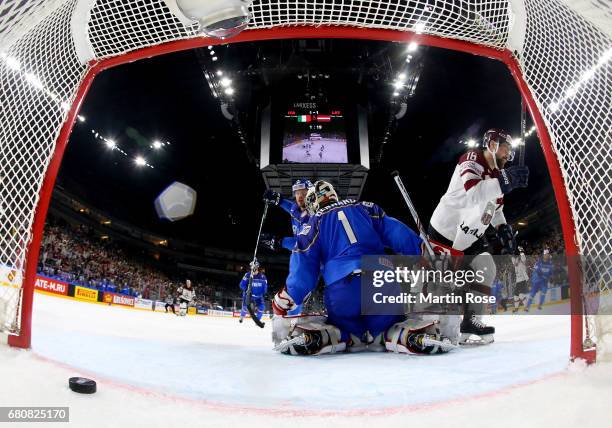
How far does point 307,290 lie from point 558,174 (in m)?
1.33

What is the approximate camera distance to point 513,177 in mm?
2393

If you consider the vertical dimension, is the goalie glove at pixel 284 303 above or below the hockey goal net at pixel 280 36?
below

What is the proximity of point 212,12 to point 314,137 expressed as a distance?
695 cm

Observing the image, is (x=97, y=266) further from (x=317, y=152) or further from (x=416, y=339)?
(x=416, y=339)

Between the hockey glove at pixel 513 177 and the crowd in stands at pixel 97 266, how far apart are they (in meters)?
8.19

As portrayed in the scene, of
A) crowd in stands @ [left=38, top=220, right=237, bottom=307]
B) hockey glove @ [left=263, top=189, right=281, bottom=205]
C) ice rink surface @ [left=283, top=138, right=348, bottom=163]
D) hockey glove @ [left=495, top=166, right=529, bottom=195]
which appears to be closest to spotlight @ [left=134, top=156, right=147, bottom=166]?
crowd in stands @ [left=38, top=220, right=237, bottom=307]

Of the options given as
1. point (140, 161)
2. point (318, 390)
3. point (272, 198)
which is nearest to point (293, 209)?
point (272, 198)

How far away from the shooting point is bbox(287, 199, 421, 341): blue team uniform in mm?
2256

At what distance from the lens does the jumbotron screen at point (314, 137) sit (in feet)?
25.5

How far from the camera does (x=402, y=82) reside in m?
8.73

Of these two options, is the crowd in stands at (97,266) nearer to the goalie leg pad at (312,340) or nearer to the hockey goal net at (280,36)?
the hockey goal net at (280,36)

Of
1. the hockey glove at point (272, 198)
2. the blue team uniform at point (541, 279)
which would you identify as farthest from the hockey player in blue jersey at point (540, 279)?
the hockey glove at point (272, 198)

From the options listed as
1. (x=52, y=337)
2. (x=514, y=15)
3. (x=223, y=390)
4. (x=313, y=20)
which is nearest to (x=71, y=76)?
(x=313, y=20)

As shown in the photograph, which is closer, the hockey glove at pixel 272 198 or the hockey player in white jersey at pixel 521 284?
the hockey glove at pixel 272 198
